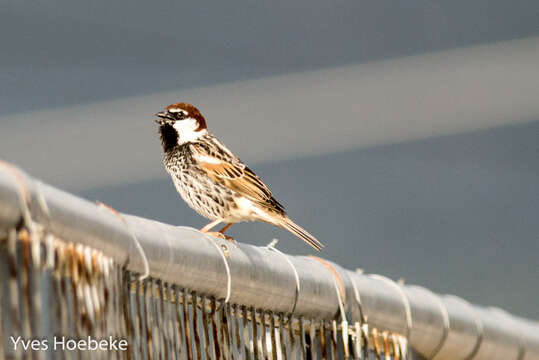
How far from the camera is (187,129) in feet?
10.9

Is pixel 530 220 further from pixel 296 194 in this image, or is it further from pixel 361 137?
pixel 361 137

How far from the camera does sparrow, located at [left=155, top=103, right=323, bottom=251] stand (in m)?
3.20

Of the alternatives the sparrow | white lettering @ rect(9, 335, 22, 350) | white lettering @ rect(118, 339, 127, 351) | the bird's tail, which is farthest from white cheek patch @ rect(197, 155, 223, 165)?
white lettering @ rect(9, 335, 22, 350)

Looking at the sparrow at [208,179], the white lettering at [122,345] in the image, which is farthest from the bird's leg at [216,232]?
the white lettering at [122,345]

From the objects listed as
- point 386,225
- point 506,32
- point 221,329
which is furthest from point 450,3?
point 221,329

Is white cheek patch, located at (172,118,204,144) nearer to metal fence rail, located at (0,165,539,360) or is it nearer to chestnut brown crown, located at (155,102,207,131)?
chestnut brown crown, located at (155,102,207,131)

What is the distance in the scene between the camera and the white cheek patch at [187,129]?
329 cm

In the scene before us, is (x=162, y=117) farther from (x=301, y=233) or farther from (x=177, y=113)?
(x=301, y=233)

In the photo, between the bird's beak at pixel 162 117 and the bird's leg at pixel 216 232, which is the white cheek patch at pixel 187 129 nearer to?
the bird's beak at pixel 162 117

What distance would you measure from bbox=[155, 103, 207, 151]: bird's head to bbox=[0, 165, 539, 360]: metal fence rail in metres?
1.25

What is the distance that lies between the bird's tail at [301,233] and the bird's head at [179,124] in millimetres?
436

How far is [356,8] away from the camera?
24.9ft

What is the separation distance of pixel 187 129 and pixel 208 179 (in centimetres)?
22

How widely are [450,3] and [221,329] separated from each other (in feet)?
21.8
